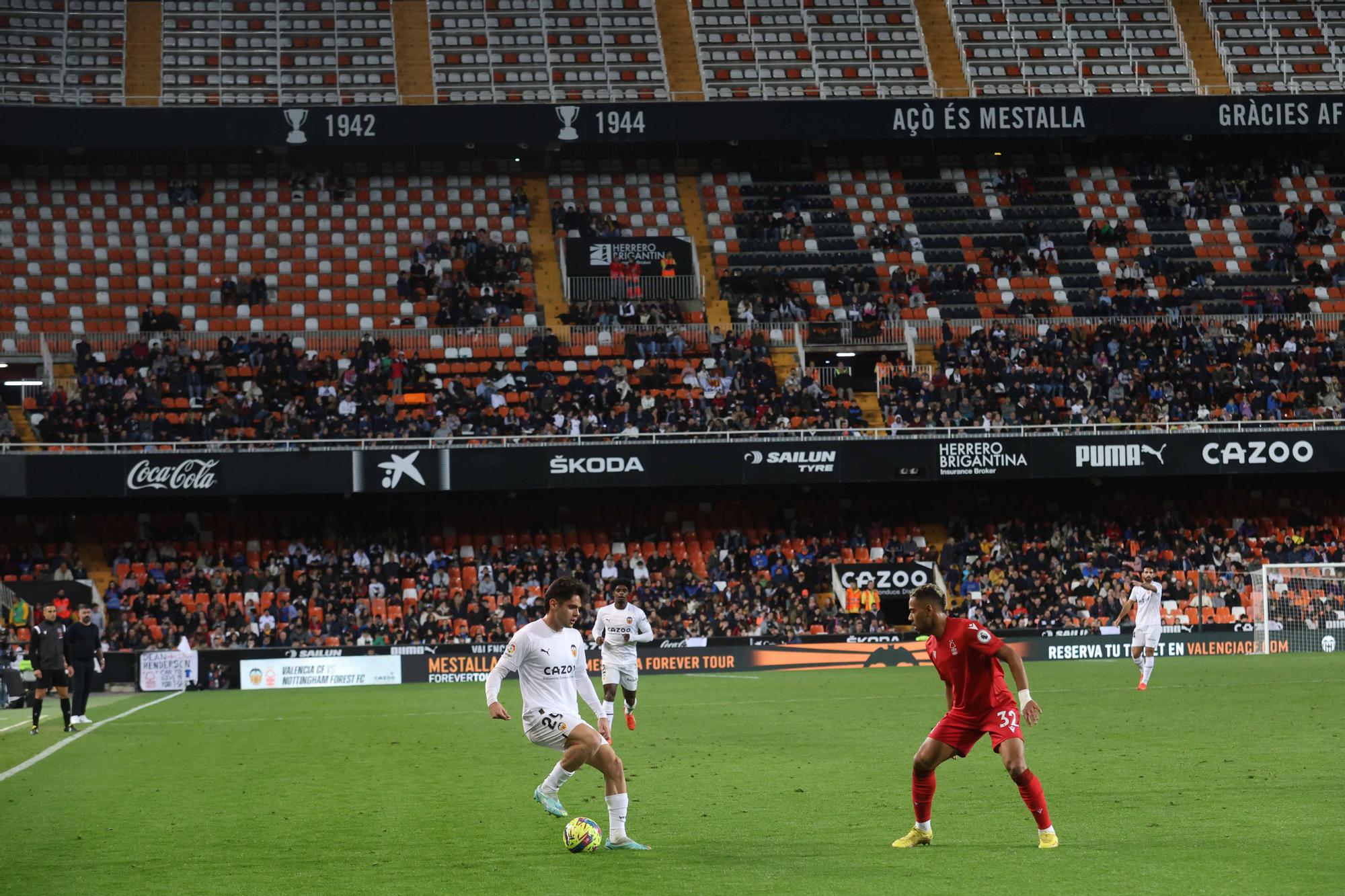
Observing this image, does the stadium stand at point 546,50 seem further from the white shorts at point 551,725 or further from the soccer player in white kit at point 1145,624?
the white shorts at point 551,725

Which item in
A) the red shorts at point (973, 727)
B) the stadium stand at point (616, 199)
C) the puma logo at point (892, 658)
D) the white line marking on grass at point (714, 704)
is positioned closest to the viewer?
the red shorts at point (973, 727)

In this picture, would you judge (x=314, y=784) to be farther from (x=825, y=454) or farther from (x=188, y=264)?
(x=188, y=264)

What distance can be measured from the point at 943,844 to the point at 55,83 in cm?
4769

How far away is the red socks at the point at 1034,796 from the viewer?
10.3 metres

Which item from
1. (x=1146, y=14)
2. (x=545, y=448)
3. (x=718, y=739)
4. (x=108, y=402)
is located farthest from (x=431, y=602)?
(x=1146, y=14)

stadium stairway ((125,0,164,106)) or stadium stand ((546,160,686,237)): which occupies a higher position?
stadium stairway ((125,0,164,106))

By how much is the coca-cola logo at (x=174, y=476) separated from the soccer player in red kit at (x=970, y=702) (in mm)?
32089

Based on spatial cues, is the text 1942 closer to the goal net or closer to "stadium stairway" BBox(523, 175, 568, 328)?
"stadium stairway" BBox(523, 175, 568, 328)

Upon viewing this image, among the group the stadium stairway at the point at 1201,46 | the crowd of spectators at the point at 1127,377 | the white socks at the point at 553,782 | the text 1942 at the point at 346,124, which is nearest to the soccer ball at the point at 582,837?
the white socks at the point at 553,782

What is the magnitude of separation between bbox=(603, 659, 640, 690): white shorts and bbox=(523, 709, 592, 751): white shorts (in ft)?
34.9

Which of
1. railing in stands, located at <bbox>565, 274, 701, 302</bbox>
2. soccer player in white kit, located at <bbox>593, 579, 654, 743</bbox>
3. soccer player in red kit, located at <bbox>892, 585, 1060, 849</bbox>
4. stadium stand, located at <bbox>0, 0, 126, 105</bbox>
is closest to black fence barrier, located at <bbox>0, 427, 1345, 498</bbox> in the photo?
railing in stands, located at <bbox>565, 274, 701, 302</bbox>

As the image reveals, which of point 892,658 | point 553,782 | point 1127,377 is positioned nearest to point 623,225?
point 1127,377

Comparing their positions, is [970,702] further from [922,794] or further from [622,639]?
[622,639]

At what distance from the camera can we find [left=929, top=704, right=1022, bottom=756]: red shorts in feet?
34.4
